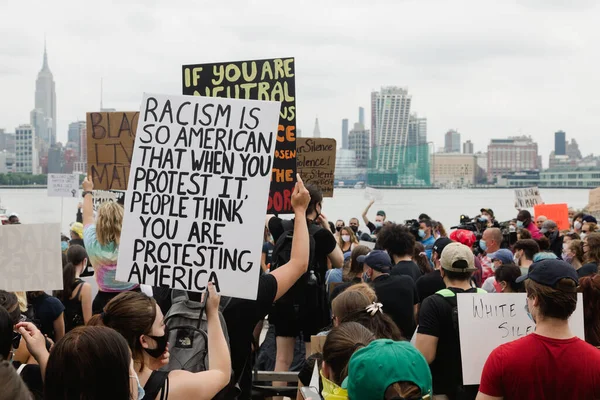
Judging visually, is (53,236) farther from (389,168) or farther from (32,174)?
(389,168)

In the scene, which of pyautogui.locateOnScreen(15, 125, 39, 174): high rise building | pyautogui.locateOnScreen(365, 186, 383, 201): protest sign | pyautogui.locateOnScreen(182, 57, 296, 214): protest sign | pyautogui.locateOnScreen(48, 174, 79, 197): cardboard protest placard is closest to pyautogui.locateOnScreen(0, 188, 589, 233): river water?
pyautogui.locateOnScreen(15, 125, 39, 174): high rise building

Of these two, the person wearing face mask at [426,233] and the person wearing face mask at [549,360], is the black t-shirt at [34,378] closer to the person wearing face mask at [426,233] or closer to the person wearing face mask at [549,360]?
the person wearing face mask at [549,360]

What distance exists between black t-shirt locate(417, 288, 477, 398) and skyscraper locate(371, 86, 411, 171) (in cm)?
16327

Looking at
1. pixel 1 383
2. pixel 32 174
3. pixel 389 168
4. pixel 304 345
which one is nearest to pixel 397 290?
pixel 304 345

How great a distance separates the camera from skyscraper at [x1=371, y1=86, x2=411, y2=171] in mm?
174500

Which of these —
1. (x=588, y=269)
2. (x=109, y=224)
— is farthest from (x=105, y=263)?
(x=588, y=269)

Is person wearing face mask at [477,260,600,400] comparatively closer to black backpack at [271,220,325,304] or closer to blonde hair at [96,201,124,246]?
black backpack at [271,220,325,304]

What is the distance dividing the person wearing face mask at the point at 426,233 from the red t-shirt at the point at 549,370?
8.13 meters

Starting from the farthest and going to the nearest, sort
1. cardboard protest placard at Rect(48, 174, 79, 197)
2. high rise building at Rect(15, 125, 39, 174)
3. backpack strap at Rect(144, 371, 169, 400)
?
high rise building at Rect(15, 125, 39, 174)
cardboard protest placard at Rect(48, 174, 79, 197)
backpack strap at Rect(144, 371, 169, 400)

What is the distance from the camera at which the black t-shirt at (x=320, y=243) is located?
21.9 ft

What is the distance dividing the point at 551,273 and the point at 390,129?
188 metres

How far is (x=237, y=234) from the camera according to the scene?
14.5 ft

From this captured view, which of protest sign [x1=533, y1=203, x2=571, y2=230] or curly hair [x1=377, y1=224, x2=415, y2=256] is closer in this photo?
curly hair [x1=377, y1=224, x2=415, y2=256]

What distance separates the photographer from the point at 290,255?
6.29m
